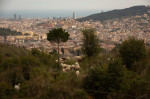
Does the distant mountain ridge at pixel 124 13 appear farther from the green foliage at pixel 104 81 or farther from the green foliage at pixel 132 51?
the green foliage at pixel 104 81

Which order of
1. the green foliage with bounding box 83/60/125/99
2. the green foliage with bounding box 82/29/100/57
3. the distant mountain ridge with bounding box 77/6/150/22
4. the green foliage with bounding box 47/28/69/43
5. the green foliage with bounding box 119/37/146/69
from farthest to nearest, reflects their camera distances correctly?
the distant mountain ridge with bounding box 77/6/150/22 < the green foliage with bounding box 82/29/100/57 < the green foliage with bounding box 47/28/69/43 < the green foliage with bounding box 119/37/146/69 < the green foliage with bounding box 83/60/125/99

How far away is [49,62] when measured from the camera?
8773 millimetres

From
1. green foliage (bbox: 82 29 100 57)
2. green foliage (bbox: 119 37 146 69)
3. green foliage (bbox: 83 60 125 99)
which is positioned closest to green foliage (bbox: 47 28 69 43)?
green foliage (bbox: 82 29 100 57)

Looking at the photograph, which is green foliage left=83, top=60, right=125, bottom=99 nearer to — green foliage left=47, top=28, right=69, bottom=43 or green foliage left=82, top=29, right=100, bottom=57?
green foliage left=47, top=28, right=69, bottom=43

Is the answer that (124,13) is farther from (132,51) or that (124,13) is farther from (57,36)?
(132,51)

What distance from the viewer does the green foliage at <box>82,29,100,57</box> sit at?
396 inches

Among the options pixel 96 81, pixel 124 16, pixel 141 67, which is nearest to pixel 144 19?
pixel 124 16

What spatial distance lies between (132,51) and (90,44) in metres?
2.78

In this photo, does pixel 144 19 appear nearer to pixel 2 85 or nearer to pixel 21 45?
pixel 21 45

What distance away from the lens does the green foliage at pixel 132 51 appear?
8023 millimetres

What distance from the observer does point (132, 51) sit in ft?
26.6

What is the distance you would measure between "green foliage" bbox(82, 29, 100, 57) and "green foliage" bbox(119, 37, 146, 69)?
206 cm

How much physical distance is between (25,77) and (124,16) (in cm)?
4684

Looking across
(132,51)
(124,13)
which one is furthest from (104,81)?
(124,13)
